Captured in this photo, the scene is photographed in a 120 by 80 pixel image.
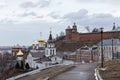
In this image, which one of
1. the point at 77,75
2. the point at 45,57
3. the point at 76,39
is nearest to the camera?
the point at 77,75

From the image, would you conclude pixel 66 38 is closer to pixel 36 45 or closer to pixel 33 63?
pixel 36 45

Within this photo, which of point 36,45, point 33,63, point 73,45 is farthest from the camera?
point 73,45

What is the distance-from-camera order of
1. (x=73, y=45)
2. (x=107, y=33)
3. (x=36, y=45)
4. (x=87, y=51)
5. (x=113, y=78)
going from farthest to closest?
(x=73, y=45) < (x=107, y=33) < (x=36, y=45) < (x=87, y=51) < (x=113, y=78)

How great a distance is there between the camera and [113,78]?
22719 mm

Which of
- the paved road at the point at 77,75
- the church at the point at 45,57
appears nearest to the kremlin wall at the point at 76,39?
the church at the point at 45,57

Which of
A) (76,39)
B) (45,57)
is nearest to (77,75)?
(45,57)

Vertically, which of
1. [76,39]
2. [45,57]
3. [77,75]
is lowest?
[77,75]

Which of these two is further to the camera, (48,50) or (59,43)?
(59,43)

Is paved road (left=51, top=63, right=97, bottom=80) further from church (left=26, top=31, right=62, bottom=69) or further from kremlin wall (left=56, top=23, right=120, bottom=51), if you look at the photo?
kremlin wall (left=56, top=23, right=120, bottom=51)

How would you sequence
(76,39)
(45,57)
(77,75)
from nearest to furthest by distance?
(77,75) → (45,57) → (76,39)

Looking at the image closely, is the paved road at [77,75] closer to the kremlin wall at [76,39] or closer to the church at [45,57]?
the church at [45,57]

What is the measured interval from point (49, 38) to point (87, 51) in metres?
18.0

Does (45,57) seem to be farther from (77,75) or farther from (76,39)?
(77,75)

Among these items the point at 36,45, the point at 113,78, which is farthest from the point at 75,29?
the point at 113,78
